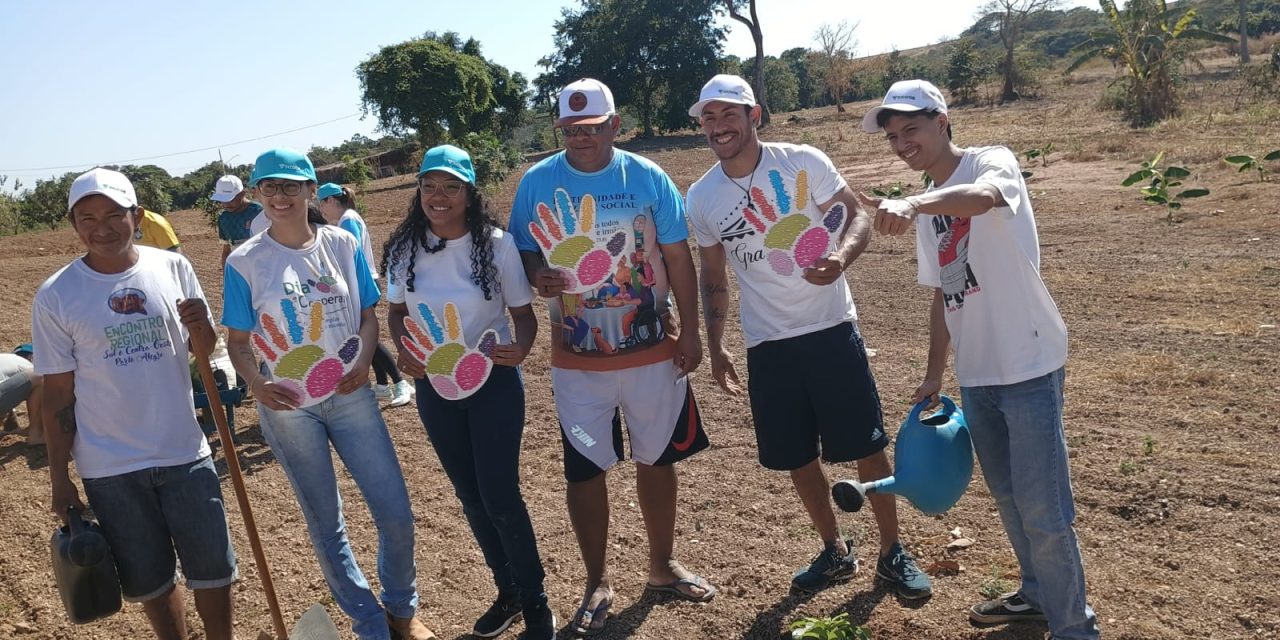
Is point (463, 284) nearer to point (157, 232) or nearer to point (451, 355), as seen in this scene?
point (451, 355)

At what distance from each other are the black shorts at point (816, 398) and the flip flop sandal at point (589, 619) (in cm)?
88

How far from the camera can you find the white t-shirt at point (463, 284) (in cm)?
337

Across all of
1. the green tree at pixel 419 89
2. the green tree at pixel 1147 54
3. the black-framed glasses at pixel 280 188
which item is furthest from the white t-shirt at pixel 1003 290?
the green tree at pixel 419 89

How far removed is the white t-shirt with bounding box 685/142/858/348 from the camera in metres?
3.53

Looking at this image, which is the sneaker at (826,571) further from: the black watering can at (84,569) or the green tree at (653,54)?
the green tree at (653,54)

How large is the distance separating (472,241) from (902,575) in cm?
206

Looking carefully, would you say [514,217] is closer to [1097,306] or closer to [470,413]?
[470,413]

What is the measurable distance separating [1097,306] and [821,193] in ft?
15.9

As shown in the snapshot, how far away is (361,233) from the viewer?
5824mm

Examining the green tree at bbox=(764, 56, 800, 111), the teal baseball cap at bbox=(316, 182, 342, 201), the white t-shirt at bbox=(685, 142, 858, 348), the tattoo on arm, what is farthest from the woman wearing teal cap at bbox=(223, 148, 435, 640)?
the green tree at bbox=(764, 56, 800, 111)

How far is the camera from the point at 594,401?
11.9 ft

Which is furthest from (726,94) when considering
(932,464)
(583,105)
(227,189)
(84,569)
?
(227,189)

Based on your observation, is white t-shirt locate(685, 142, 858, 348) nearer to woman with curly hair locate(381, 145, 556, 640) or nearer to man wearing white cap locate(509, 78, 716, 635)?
man wearing white cap locate(509, 78, 716, 635)

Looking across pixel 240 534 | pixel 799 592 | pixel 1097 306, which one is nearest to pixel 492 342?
pixel 799 592
